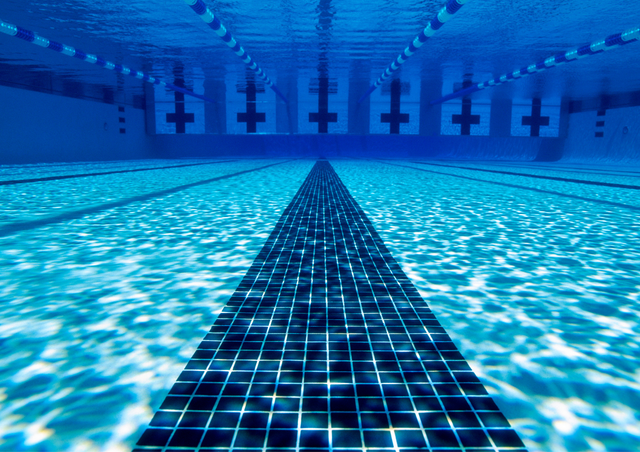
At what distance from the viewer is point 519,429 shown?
3.24ft

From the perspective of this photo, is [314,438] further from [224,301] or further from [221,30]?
[221,30]

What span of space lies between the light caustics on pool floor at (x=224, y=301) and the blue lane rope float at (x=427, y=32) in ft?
15.3

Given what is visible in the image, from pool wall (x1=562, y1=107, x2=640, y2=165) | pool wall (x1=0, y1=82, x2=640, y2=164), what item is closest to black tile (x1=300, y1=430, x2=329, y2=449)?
pool wall (x1=0, y1=82, x2=640, y2=164)

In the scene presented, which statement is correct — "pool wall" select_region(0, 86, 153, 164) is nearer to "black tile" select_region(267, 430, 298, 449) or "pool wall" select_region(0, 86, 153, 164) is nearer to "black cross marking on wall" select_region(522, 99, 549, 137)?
"black tile" select_region(267, 430, 298, 449)

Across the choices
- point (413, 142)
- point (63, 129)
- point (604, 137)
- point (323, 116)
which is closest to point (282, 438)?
point (63, 129)

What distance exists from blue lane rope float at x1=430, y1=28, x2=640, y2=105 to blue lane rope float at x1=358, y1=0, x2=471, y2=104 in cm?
348

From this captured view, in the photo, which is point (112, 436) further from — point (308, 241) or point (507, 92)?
point (507, 92)

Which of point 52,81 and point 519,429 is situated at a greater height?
point 52,81

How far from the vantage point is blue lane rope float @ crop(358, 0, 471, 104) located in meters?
7.23

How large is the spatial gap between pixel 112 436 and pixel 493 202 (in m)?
4.74

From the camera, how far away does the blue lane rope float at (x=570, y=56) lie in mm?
8748

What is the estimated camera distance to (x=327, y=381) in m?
1.17

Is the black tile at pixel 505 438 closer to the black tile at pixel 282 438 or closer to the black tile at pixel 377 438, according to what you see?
the black tile at pixel 377 438

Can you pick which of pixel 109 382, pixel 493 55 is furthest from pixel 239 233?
pixel 493 55
